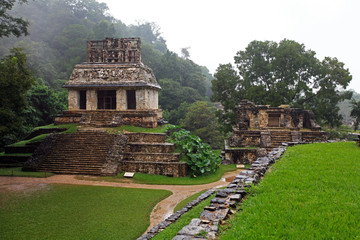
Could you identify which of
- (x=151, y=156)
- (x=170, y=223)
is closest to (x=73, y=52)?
(x=151, y=156)

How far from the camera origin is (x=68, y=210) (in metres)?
8.03

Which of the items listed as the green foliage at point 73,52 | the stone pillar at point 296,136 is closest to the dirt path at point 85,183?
the stone pillar at point 296,136

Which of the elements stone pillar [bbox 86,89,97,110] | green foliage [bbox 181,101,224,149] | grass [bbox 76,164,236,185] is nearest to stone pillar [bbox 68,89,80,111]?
stone pillar [bbox 86,89,97,110]

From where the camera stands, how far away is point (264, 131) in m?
17.8

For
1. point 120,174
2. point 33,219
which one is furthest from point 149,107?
point 33,219

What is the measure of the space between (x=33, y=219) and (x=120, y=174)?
209 inches

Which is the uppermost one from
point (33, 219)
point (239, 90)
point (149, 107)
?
point (239, 90)

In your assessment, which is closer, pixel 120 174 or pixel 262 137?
pixel 120 174

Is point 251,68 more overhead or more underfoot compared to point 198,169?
more overhead

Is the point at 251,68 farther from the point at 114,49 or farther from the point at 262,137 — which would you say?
the point at 114,49

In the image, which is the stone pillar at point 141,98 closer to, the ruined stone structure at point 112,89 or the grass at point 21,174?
the ruined stone structure at point 112,89

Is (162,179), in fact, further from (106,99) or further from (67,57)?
(67,57)

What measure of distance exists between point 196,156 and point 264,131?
6.56 meters

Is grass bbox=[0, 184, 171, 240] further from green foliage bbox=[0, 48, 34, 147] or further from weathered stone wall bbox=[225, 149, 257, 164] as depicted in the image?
weathered stone wall bbox=[225, 149, 257, 164]
